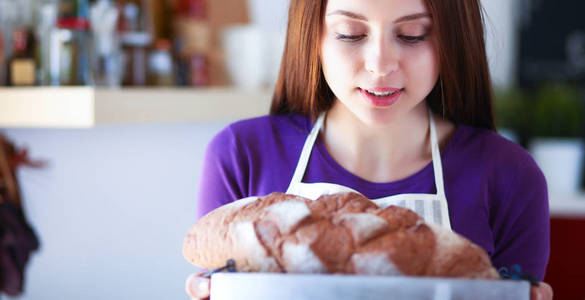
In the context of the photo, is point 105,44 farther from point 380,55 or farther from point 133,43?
point 380,55

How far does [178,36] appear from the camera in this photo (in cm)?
220

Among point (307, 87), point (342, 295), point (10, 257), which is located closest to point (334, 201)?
point (342, 295)

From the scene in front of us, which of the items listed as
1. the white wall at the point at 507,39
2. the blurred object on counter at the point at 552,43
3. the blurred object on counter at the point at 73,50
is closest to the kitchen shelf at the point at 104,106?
the blurred object on counter at the point at 73,50

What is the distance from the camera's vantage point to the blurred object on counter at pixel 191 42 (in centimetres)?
218

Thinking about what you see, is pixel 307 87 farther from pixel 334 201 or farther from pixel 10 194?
pixel 10 194

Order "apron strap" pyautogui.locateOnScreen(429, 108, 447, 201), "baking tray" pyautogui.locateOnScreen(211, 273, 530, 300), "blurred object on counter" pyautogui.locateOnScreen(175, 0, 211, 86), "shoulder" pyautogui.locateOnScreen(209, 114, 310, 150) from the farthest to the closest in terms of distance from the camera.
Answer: "blurred object on counter" pyautogui.locateOnScreen(175, 0, 211, 86) < "shoulder" pyautogui.locateOnScreen(209, 114, 310, 150) < "apron strap" pyautogui.locateOnScreen(429, 108, 447, 201) < "baking tray" pyautogui.locateOnScreen(211, 273, 530, 300)

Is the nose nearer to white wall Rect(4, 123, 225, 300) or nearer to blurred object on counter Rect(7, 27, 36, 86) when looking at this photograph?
blurred object on counter Rect(7, 27, 36, 86)

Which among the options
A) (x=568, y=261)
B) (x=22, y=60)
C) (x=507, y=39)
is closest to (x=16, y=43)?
(x=22, y=60)

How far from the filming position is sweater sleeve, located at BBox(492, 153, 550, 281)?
3.29 feet

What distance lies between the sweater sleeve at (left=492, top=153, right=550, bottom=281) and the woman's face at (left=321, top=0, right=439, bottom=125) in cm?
24

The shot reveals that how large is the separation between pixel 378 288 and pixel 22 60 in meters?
1.53

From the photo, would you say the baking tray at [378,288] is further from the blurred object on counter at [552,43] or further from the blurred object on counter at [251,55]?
the blurred object on counter at [552,43]

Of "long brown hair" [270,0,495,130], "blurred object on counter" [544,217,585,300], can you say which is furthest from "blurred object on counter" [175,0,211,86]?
"blurred object on counter" [544,217,585,300]

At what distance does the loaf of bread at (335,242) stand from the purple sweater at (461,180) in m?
0.22
